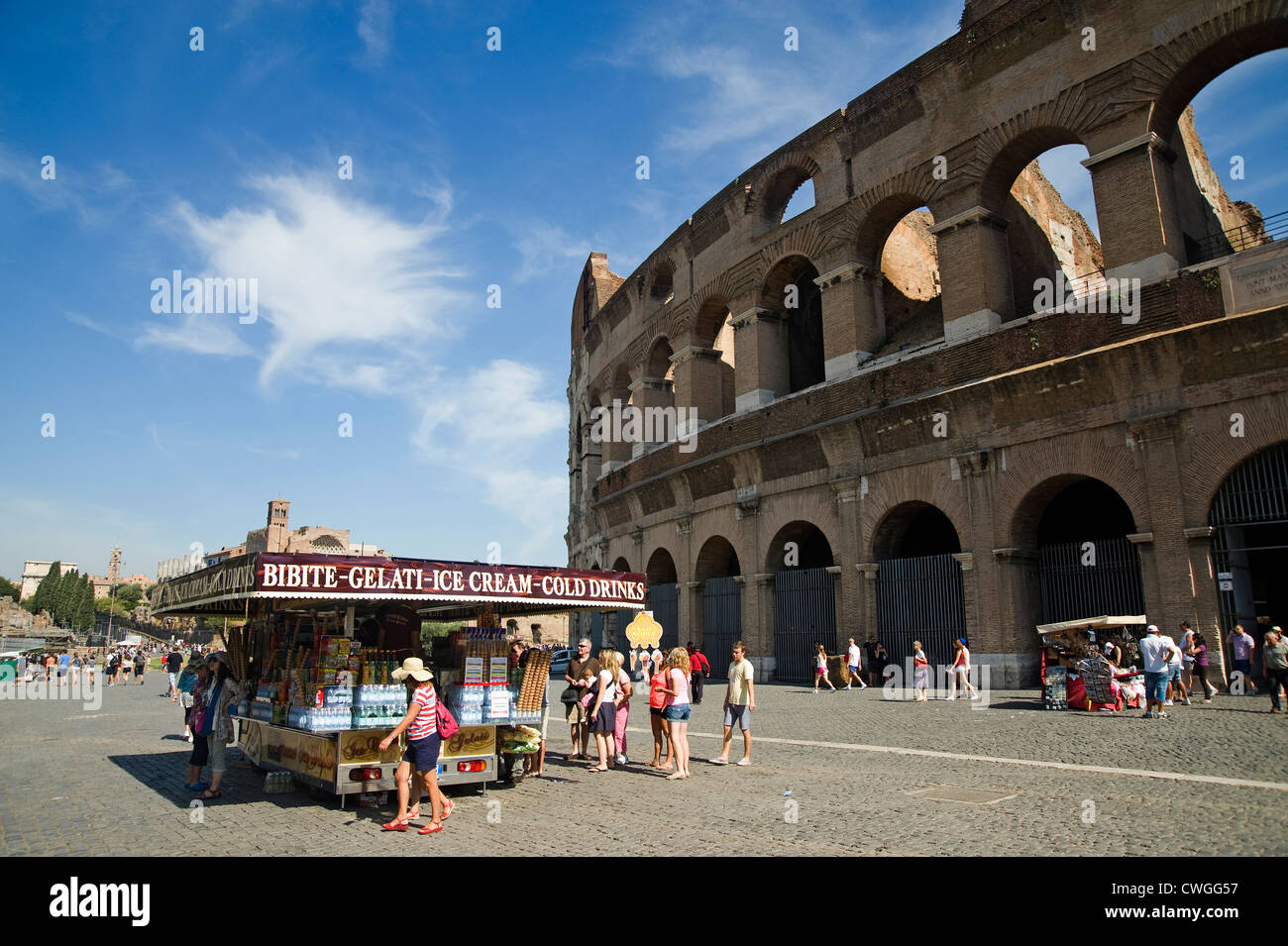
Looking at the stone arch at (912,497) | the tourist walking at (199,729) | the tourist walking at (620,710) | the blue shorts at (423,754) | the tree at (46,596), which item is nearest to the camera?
the blue shorts at (423,754)

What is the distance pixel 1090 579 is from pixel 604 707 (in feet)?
35.4

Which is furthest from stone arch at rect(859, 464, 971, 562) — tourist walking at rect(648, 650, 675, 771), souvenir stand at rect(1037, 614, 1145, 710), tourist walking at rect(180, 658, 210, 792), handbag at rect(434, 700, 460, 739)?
tourist walking at rect(180, 658, 210, 792)

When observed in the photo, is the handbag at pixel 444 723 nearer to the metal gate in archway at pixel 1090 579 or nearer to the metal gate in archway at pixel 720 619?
the metal gate in archway at pixel 1090 579

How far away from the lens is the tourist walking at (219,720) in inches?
339

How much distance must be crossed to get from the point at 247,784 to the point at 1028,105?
59.0 feet

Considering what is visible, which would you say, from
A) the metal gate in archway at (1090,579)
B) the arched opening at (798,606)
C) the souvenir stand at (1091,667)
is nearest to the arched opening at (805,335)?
the arched opening at (798,606)

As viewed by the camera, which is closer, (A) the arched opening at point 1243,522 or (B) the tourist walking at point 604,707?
(B) the tourist walking at point 604,707

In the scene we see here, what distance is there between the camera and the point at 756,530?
22.8 metres

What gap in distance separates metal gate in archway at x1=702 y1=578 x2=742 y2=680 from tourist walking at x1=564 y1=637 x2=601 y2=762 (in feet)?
40.8

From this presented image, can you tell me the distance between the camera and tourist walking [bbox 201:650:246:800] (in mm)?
8617

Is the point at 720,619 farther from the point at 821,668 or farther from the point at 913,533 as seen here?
the point at 913,533

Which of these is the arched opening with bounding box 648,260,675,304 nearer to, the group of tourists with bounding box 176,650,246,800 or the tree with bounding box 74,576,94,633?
the group of tourists with bounding box 176,650,246,800

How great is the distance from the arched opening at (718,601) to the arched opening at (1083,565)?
8256 millimetres

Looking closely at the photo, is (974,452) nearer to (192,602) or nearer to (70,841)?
(192,602)
